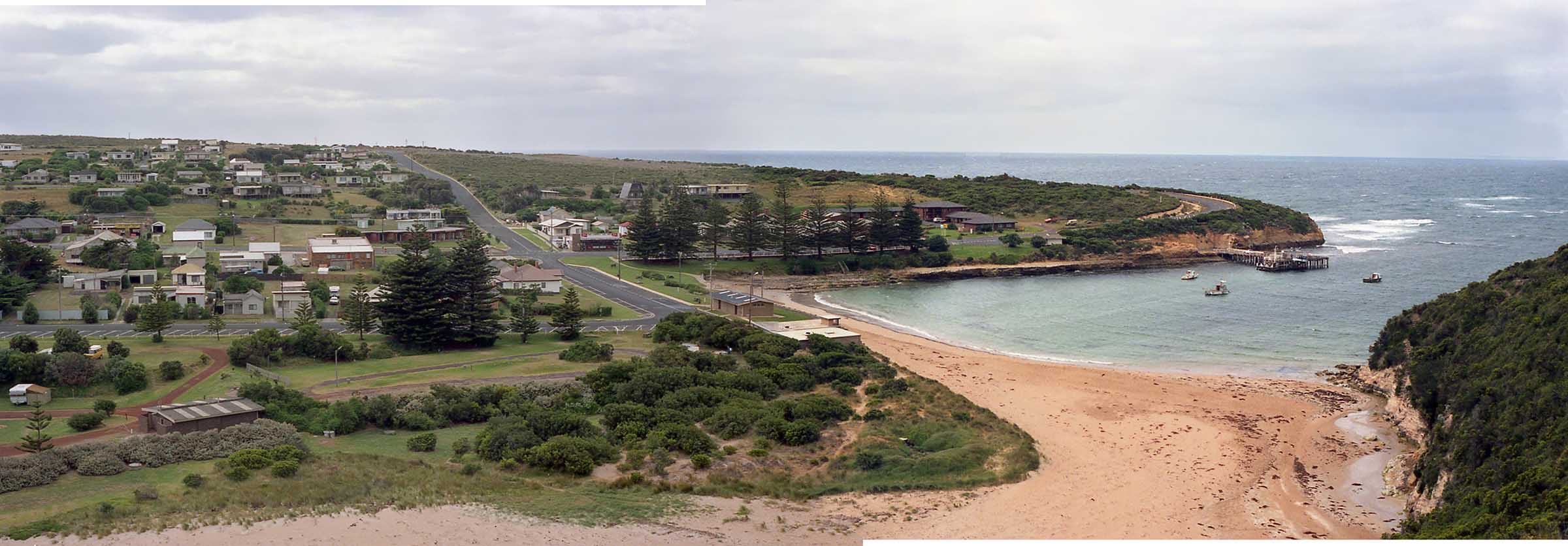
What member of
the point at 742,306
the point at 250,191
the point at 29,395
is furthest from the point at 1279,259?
the point at 250,191

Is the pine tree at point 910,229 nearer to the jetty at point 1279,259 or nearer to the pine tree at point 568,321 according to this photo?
the jetty at point 1279,259

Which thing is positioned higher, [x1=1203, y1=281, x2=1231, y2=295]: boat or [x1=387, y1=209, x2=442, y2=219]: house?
[x1=387, y1=209, x2=442, y2=219]: house

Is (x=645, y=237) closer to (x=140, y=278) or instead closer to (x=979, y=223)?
(x=140, y=278)

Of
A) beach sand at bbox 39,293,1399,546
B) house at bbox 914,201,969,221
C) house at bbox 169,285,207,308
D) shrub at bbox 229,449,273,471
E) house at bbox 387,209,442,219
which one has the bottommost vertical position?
beach sand at bbox 39,293,1399,546

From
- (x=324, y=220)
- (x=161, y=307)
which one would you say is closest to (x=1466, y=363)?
(x=161, y=307)

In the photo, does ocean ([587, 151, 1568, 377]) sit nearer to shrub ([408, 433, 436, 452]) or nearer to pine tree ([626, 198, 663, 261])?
pine tree ([626, 198, 663, 261])

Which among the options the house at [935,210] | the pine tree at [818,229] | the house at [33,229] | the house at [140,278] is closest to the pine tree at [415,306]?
the house at [140,278]

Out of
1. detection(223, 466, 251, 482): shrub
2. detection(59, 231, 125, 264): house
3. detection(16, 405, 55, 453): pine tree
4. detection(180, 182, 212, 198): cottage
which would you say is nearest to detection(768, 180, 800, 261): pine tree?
detection(59, 231, 125, 264): house
